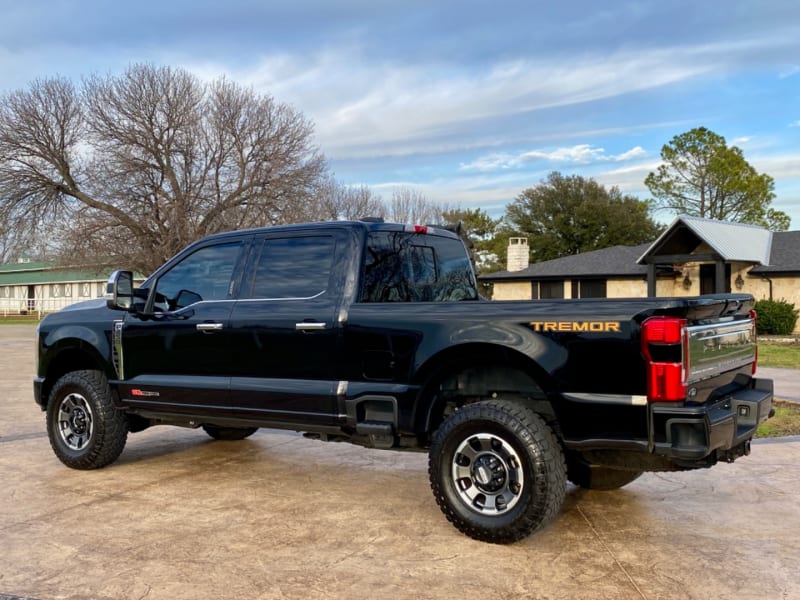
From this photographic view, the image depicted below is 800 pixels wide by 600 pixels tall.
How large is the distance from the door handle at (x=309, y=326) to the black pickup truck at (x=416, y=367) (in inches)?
1.3

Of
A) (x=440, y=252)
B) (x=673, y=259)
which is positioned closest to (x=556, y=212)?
(x=673, y=259)

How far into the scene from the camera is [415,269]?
19.3 ft

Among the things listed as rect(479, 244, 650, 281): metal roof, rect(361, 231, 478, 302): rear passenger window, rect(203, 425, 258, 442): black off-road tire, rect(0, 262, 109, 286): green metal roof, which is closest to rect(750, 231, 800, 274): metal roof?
rect(479, 244, 650, 281): metal roof

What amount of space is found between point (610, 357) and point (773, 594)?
148cm

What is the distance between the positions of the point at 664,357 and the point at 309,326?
2.48 m

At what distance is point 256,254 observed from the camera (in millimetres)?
5902

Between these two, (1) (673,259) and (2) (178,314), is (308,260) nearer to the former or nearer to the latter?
(2) (178,314)

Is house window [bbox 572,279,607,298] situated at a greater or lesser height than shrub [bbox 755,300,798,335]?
greater

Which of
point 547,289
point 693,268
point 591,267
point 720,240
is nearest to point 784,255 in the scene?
point 693,268

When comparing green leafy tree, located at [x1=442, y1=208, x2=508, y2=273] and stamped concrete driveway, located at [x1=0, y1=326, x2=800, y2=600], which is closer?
stamped concrete driveway, located at [x1=0, y1=326, x2=800, y2=600]

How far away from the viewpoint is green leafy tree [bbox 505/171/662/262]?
58.6m

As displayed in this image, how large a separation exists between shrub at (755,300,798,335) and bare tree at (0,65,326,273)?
1937cm

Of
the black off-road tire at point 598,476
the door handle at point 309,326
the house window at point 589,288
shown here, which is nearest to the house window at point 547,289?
the house window at point 589,288

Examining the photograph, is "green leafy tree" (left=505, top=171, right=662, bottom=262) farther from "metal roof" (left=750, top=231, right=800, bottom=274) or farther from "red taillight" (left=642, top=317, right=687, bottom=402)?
"red taillight" (left=642, top=317, right=687, bottom=402)
